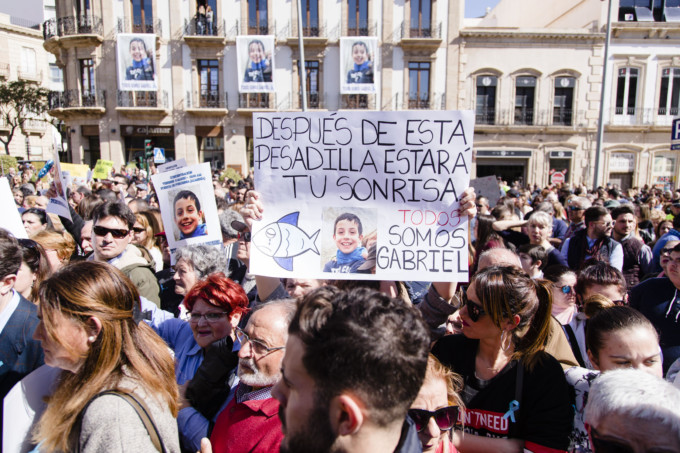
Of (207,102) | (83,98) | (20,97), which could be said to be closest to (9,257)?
(207,102)

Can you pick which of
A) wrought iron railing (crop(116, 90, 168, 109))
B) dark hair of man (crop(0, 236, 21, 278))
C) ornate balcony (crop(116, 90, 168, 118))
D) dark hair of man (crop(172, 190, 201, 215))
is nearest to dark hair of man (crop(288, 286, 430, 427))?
dark hair of man (crop(0, 236, 21, 278))

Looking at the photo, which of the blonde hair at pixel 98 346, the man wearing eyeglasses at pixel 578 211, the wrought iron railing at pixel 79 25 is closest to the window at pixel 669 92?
the man wearing eyeglasses at pixel 578 211

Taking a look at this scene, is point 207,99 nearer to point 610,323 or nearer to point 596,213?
point 596,213

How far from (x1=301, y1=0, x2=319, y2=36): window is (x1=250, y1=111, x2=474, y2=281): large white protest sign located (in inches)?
964

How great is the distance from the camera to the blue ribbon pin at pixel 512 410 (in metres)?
2.03

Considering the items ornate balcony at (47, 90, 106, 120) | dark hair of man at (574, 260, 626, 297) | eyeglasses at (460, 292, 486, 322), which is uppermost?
ornate balcony at (47, 90, 106, 120)

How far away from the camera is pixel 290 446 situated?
1192 millimetres

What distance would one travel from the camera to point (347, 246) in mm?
2654

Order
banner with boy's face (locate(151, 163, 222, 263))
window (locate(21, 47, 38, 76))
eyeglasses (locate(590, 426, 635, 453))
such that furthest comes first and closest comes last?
window (locate(21, 47, 38, 76)) → banner with boy's face (locate(151, 163, 222, 263)) → eyeglasses (locate(590, 426, 635, 453))

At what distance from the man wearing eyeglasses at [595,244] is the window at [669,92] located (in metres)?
25.6

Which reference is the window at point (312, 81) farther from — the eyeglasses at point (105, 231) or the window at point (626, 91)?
the eyeglasses at point (105, 231)

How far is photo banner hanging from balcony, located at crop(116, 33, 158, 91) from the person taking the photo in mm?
23016

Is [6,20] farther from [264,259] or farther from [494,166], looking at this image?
[264,259]

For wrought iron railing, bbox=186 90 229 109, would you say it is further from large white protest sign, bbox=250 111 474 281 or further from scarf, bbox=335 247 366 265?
scarf, bbox=335 247 366 265
